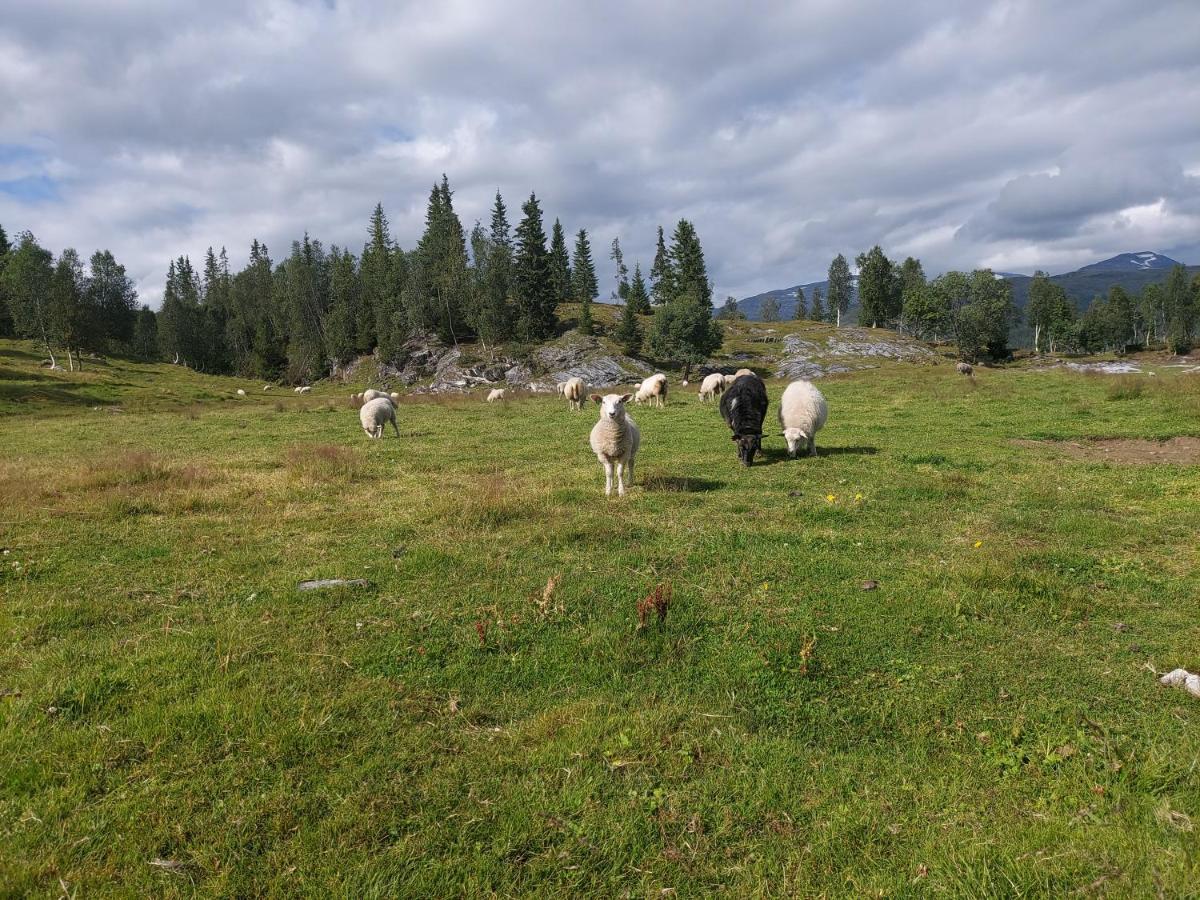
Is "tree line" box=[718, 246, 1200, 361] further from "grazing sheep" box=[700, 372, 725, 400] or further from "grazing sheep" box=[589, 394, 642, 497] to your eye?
"grazing sheep" box=[589, 394, 642, 497]

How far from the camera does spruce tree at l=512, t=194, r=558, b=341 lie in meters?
92.5

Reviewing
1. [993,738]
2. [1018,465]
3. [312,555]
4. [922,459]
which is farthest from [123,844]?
[1018,465]

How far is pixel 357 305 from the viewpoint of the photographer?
100625mm

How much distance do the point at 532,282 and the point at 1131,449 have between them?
282ft

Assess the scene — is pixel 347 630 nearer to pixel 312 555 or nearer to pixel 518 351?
pixel 312 555

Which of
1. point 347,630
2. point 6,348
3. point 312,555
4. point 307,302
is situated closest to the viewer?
point 347,630

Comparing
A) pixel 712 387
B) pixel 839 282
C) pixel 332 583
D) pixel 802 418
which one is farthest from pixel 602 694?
pixel 839 282

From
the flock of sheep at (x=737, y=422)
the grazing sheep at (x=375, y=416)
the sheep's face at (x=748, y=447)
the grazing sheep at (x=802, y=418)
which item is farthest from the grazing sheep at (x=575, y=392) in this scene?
the sheep's face at (x=748, y=447)

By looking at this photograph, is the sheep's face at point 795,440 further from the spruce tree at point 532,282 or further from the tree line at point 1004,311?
the tree line at point 1004,311

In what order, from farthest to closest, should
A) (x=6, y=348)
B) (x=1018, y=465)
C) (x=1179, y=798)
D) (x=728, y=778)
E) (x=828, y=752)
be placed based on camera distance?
(x=6, y=348) < (x=1018, y=465) < (x=828, y=752) < (x=728, y=778) < (x=1179, y=798)

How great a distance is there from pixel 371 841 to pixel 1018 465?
50.2 ft

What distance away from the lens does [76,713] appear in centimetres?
488

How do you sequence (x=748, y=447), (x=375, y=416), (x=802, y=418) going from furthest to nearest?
1. (x=375, y=416)
2. (x=802, y=418)
3. (x=748, y=447)

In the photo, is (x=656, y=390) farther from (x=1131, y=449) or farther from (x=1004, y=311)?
(x=1004, y=311)
